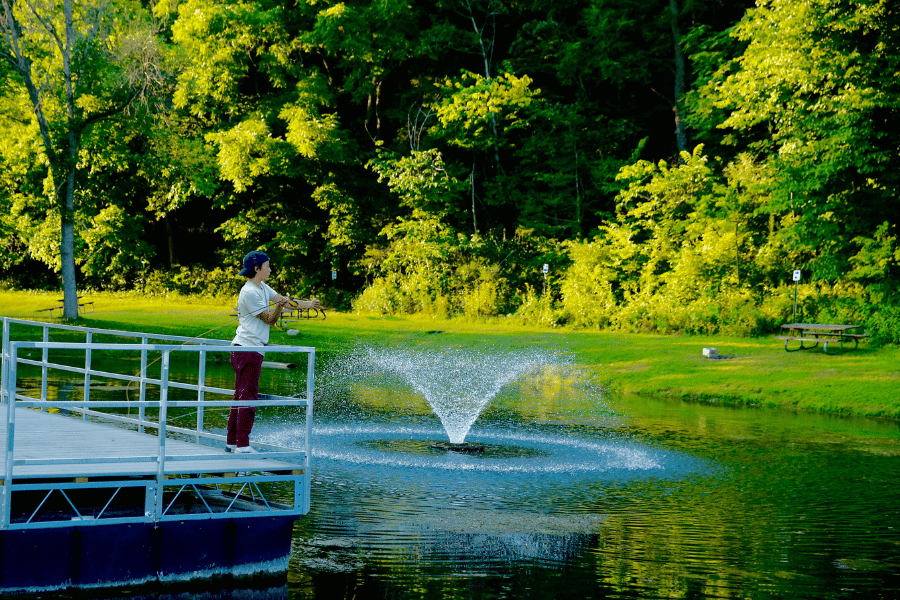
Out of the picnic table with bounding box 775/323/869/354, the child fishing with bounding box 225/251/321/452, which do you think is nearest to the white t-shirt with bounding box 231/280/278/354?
the child fishing with bounding box 225/251/321/452

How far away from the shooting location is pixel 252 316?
9.12m

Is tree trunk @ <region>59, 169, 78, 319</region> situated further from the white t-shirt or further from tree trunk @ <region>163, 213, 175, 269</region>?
the white t-shirt

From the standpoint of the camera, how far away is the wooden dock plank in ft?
25.2

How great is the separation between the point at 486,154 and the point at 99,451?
36.9m

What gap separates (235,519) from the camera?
26.9 ft

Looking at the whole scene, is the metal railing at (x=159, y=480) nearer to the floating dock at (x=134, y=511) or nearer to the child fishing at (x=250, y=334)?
the floating dock at (x=134, y=511)

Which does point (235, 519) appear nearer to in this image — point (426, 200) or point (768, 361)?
point (768, 361)

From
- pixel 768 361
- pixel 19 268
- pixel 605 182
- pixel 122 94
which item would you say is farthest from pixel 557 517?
pixel 19 268

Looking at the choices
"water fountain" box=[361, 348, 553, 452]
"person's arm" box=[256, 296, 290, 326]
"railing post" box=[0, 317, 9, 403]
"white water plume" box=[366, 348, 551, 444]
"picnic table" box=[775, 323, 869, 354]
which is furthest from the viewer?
"picnic table" box=[775, 323, 869, 354]

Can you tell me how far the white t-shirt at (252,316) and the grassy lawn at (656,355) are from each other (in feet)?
18.7

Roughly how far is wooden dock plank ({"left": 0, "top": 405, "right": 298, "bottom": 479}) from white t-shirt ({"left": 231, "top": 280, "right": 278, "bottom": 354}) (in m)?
1.05

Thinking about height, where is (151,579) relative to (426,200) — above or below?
below

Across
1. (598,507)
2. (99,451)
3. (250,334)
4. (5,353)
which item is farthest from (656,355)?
(5,353)

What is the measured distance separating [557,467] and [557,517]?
2.87m
